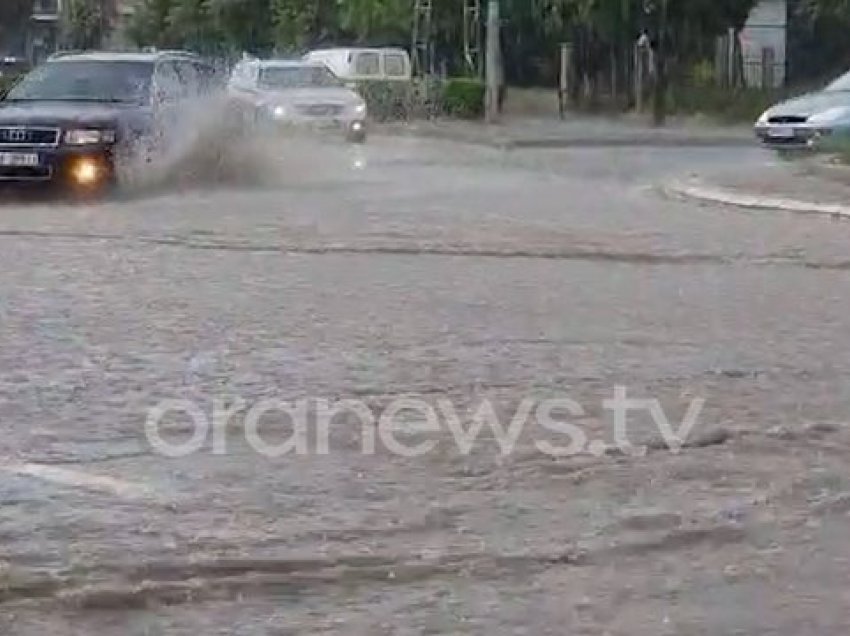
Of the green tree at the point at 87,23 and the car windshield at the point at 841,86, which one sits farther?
the green tree at the point at 87,23

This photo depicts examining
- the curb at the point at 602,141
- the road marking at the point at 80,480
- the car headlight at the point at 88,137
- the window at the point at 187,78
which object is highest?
the window at the point at 187,78

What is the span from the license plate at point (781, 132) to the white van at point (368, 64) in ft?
61.8

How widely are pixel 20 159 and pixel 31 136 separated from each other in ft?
0.82

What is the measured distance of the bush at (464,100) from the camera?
46.6 m

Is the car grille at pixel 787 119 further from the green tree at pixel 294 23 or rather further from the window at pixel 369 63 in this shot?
the green tree at pixel 294 23

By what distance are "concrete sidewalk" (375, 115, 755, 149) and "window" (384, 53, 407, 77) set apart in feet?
11.3

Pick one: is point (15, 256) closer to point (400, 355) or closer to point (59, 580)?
point (400, 355)

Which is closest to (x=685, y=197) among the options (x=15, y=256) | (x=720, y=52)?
(x=15, y=256)

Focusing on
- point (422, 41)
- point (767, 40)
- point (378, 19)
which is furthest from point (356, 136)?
point (767, 40)

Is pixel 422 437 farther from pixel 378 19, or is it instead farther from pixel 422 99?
pixel 378 19

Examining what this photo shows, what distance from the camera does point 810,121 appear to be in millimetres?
28922

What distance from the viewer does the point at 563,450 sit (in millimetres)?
8297

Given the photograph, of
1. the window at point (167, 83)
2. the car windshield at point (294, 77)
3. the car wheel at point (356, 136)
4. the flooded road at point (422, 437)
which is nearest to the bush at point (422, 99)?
the car windshield at point (294, 77)

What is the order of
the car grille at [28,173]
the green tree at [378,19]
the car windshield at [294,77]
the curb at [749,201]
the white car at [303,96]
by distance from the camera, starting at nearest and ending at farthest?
the curb at [749,201]
the car grille at [28,173]
the white car at [303,96]
the car windshield at [294,77]
the green tree at [378,19]
